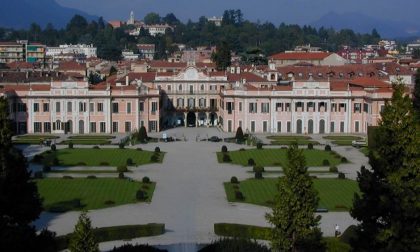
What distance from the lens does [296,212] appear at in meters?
25.2

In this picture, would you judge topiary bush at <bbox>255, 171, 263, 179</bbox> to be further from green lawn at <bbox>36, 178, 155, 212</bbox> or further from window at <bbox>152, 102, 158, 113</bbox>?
window at <bbox>152, 102, 158, 113</bbox>

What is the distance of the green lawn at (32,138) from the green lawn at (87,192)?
2019 centimetres

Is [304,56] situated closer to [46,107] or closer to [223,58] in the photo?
[223,58]

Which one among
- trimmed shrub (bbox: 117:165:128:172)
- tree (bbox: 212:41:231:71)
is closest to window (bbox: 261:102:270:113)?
trimmed shrub (bbox: 117:165:128:172)

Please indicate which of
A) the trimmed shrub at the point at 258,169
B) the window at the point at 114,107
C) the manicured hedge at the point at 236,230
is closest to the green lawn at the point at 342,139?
the trimmed shrub at the point at 258,169

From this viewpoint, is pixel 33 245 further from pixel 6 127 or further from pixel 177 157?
pixel 177 157

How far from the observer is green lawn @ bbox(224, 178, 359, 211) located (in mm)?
40219

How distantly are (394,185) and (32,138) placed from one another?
50774 millimetres

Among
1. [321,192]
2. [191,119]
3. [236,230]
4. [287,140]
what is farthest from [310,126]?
[236,230]

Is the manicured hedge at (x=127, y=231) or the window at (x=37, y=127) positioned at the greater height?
the window at (x=37, y=127)

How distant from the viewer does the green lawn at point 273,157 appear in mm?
55134

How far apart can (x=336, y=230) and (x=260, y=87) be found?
1884 inches

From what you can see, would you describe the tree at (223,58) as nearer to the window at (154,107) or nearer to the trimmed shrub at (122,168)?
the window at (154,107)

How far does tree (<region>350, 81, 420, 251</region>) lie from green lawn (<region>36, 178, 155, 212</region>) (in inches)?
685
